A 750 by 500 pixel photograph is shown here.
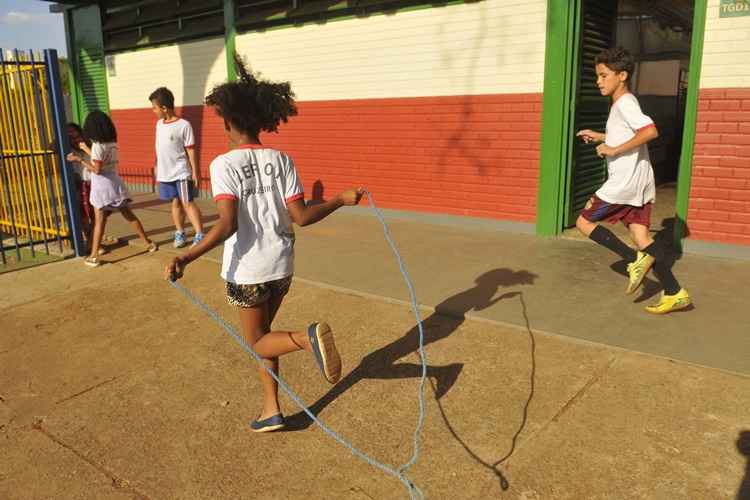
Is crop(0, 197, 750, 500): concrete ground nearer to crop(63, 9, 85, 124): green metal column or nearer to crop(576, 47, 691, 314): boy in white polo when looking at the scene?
crop(576, 47, 691, 314): boy in white polo

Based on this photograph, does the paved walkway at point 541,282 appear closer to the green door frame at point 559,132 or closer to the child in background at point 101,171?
the green door frame at point 559,132

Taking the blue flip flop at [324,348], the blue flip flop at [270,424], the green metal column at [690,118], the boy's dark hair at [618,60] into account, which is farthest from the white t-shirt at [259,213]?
the green metal column at [690,118]

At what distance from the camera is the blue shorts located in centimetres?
715

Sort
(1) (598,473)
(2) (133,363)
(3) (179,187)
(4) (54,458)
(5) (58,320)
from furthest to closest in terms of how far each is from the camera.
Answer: (3) (179,187), (5) (58,320), (2) (133,363), (4) (54,458), (1) (598,473)

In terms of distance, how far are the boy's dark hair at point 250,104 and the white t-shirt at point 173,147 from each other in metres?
4.08

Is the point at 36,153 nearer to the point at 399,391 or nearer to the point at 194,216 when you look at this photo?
the point at 194,216

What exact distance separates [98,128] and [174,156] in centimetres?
87

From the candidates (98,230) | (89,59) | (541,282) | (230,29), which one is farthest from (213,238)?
(89,59)

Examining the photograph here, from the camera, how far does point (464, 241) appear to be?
23.8 feet

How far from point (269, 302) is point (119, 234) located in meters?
5.76

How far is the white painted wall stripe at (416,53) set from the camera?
7172 millimetres

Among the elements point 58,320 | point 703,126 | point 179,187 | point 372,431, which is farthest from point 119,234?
point 703,126

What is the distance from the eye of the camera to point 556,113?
Result: 697 centimetres

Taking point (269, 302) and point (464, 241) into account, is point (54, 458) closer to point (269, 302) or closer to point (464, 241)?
point (269, 302)
